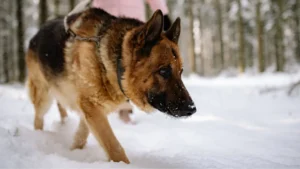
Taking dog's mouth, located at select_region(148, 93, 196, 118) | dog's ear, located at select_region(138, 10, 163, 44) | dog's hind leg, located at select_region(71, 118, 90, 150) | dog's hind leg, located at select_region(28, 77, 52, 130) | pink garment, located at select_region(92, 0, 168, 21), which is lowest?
dog's hind leg, located at select_region(71, 118, 90, 150)

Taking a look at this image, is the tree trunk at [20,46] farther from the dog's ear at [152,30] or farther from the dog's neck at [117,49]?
the dog's ear at [152,30]

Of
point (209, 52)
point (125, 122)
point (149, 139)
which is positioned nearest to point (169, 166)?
point (149, 139)

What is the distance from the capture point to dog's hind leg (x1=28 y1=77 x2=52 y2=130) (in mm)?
3850

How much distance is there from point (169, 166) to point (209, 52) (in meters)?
44.7

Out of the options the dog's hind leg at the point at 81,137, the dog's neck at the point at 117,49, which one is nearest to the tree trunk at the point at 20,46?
the dog's hind leg at the point at 81,137

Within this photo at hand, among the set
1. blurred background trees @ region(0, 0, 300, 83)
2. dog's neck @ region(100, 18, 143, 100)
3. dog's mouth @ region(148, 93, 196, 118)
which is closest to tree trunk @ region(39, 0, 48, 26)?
blurred background trees @ region(0, 0, 300, 83)

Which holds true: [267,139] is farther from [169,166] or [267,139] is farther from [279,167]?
[169,166]

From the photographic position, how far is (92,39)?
290 centimetres

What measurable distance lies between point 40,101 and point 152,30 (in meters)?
2.27

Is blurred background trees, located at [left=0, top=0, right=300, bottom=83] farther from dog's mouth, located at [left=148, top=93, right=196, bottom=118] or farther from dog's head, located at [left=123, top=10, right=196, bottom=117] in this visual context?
dog's mouth, located at [left=148, top=93, right=196, bottom=118]

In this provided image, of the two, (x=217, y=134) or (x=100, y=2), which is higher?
(x=100, y=2)

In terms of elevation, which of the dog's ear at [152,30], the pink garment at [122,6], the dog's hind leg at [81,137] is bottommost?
the dog's hind leg at [81,137]

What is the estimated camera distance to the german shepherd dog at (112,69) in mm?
2496

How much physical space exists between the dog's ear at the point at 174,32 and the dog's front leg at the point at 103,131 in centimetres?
104
